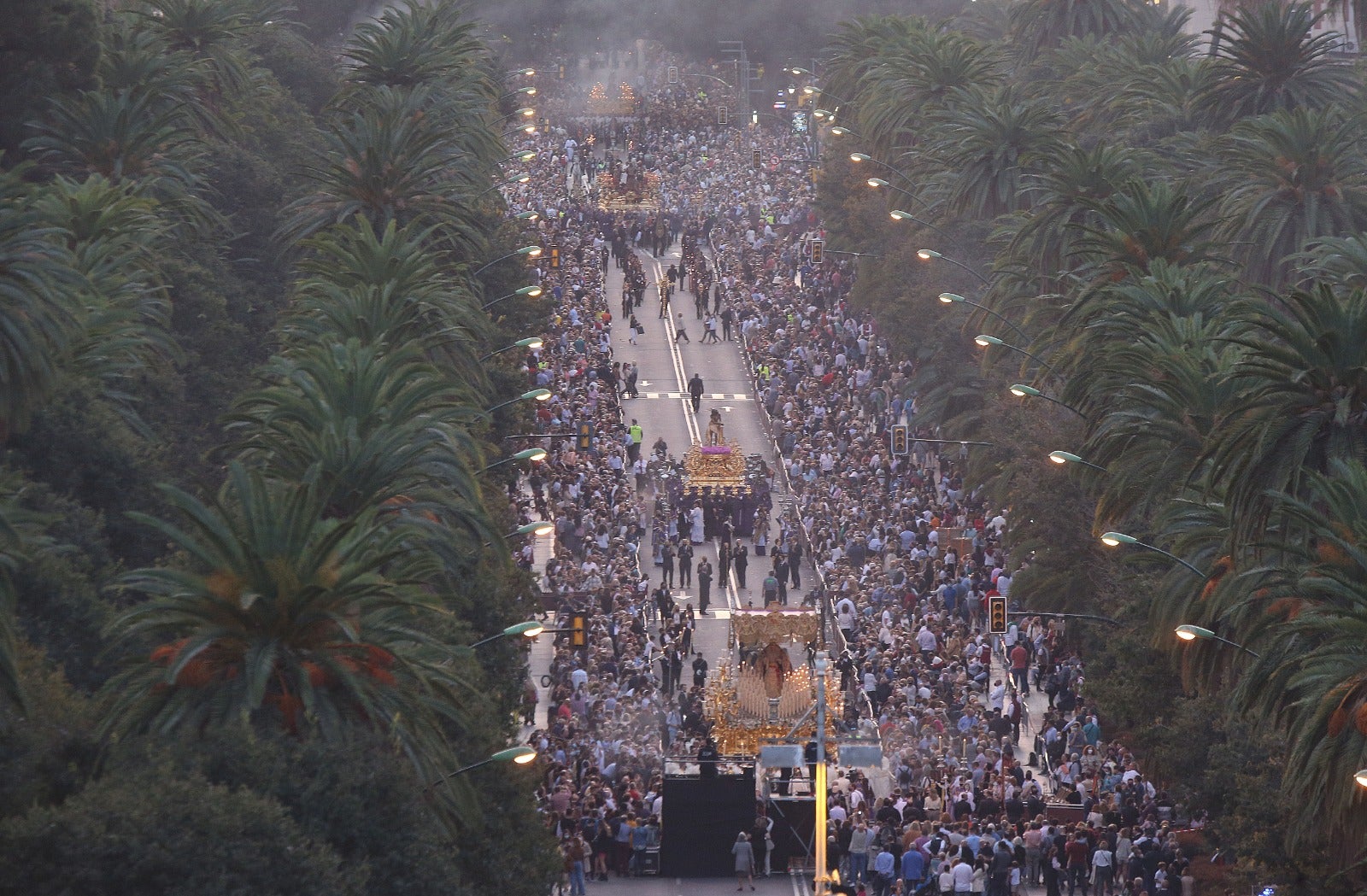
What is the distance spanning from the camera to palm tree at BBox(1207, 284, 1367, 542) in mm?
Result: 33344

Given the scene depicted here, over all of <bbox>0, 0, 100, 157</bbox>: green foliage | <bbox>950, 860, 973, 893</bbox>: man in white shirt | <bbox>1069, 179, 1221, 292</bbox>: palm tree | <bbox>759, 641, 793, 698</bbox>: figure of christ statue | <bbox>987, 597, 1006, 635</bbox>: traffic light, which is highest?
<bbox>0, 0, 100, 157</bbox>: green foliage

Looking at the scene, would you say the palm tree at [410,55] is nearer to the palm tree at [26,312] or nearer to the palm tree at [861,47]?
the palm tree at [861,47]

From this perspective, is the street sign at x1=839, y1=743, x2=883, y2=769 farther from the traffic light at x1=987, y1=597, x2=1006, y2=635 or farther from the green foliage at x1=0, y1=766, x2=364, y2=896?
the green foliage at x1=0, y1=766, x2=364, y2=896

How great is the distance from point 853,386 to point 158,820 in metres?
49.4

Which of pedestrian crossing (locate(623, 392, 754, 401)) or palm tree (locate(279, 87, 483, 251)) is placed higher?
palm tree (locate(279, 87, 483, 251))

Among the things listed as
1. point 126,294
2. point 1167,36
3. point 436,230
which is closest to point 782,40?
point 1167,36

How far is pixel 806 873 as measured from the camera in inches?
1594

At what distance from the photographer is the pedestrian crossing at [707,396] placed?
76.4 meters

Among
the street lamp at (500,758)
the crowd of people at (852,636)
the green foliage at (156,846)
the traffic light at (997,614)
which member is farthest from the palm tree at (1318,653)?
the green foliage at (156,846)

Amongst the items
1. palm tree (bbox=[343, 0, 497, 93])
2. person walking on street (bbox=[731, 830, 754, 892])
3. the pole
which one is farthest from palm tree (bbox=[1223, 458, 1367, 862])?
palm tree (bbox=[343, 0, 497, 93])

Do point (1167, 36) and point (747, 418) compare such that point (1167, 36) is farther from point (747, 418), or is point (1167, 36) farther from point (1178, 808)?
point (1178, 808)

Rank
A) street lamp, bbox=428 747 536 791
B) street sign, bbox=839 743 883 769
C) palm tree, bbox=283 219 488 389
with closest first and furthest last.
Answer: street lamp, bbox=428 747 536 791 < street sign, bbox=839 743 883 769 < palm tree, bbox=283 219 488 389

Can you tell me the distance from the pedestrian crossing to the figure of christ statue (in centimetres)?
2848

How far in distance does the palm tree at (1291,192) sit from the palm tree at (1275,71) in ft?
29.4
